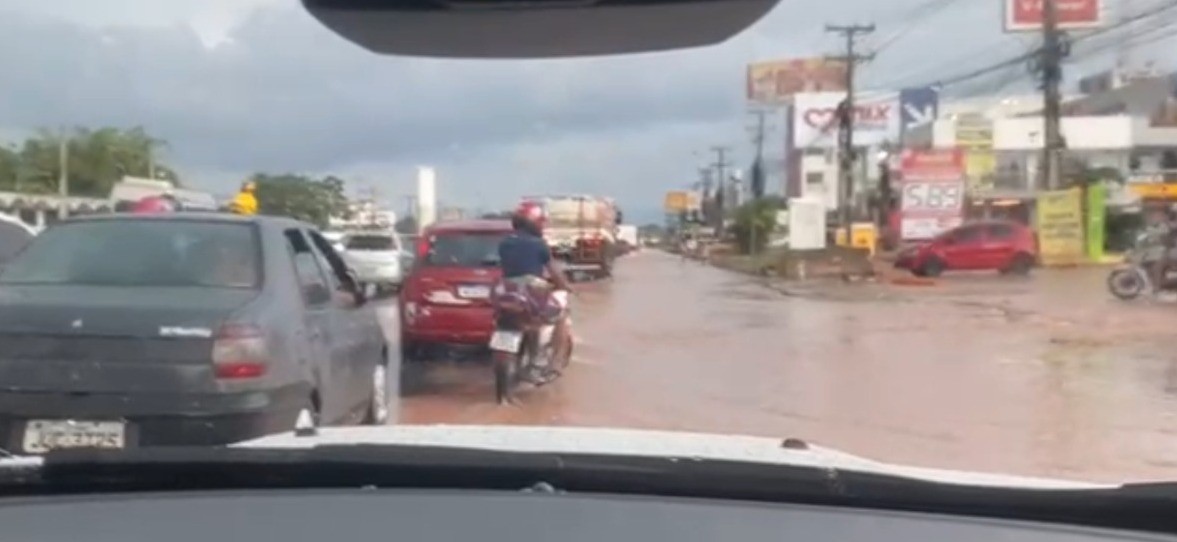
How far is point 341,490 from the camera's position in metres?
2.16

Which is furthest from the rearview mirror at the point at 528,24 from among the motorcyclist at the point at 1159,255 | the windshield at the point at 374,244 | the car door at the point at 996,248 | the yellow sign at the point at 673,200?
the car door at the point at 996,248

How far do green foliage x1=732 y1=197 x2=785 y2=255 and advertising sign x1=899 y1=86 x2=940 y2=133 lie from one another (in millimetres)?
5162

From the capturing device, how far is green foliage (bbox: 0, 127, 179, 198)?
7645mm

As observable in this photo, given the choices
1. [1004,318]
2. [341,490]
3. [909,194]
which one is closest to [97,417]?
[341,490]

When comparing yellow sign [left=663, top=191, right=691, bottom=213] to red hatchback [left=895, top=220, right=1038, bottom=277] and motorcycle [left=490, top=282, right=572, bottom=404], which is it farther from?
red hatchback [left=895, top=220, right=1038, bottom=277]

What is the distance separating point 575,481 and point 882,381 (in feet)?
47.4

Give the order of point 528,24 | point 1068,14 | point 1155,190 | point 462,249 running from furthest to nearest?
1. point 1155,190
2. point 1068,14
3. point 462,249
4. point 528,24

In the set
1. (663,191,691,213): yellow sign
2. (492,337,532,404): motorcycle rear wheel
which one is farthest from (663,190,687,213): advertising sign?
(492,337,532,404): motorcycle rear wheel

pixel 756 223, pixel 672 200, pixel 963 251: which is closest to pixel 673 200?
pixel 672 200

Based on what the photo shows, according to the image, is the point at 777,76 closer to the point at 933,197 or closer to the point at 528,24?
the point at 528,24

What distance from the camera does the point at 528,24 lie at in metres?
2.77

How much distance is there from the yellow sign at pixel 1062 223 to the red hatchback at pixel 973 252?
313cm

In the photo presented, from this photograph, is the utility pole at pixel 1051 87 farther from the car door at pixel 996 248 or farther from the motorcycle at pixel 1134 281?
the motorcycle at pixel 1134 281

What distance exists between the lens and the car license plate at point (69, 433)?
7766 mm
